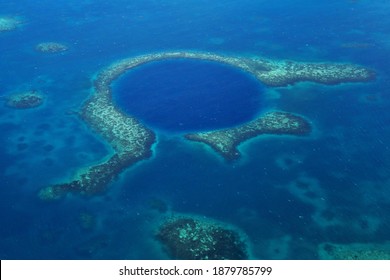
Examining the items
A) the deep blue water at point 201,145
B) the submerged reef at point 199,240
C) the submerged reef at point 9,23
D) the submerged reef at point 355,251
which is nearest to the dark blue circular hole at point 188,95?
the deep blue water at point 201,145

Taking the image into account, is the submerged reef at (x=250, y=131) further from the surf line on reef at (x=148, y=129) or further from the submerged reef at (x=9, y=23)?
the submerged reef at (x=9, y=23)

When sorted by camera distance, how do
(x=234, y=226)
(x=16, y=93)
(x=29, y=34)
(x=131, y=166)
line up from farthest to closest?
(x=29, y=34), (x=16, y=93), (x=131, y=166), (x=234, y=226)

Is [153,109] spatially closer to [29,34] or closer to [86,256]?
[86,256]

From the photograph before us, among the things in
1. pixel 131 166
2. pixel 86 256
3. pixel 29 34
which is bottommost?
pixel 86 256

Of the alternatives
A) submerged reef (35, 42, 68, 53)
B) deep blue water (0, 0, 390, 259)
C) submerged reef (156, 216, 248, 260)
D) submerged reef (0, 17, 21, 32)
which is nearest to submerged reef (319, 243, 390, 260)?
deep blue water (0, 0, 390, 259)

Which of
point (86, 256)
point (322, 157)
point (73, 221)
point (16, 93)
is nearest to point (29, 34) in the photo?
point (16, 93)

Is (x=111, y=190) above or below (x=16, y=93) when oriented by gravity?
below

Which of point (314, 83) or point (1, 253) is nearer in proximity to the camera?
point (1, 253)

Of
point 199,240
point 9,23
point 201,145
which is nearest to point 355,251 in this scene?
point 199,240

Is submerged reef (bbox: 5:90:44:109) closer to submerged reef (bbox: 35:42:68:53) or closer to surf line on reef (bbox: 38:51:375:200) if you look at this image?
surf line on reef (bbox: 38:51:375:200)
